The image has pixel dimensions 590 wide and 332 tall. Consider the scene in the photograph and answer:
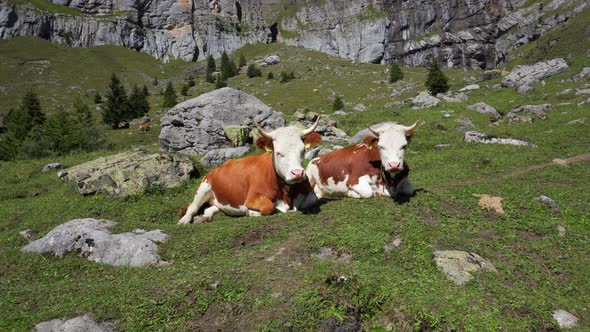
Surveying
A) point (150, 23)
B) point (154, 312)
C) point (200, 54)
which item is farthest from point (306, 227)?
point (150, 23)

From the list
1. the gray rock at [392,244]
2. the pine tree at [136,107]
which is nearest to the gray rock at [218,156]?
the gray rock at [392,244]

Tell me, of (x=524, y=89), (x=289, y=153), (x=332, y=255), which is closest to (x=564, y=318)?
(x=332, y=255)

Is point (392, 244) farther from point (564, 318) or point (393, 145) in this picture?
point (393, 145)

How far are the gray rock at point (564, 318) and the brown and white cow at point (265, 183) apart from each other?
489 cm

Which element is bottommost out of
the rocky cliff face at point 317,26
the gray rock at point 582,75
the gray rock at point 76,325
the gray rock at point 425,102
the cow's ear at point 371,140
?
the gray rock at point 425,102

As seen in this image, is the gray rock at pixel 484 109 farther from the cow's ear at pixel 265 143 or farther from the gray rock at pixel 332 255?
the gray rock at pixel 332 255

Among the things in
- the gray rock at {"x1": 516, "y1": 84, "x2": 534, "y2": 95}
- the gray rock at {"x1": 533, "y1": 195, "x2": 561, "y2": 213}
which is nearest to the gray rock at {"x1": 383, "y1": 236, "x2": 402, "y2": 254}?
the gray rock at {"x1": 533, "y1": 195, "x2": 561, "y2": 213}

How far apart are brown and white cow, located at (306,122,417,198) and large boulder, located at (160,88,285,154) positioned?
487 inches

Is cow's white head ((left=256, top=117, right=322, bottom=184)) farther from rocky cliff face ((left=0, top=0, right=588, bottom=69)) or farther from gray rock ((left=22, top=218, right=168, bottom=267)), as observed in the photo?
rocky cliff face ((left=0, top=0, right=588, bottom=69))

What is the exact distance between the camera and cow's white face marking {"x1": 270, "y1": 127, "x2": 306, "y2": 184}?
8.16m

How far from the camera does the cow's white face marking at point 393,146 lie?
909 centimetres

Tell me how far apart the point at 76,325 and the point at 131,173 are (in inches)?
427

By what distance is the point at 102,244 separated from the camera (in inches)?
313

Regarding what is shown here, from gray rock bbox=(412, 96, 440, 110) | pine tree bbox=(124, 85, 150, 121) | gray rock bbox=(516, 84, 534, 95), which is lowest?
pine tree bbox=(124, 85, 150, 121)
